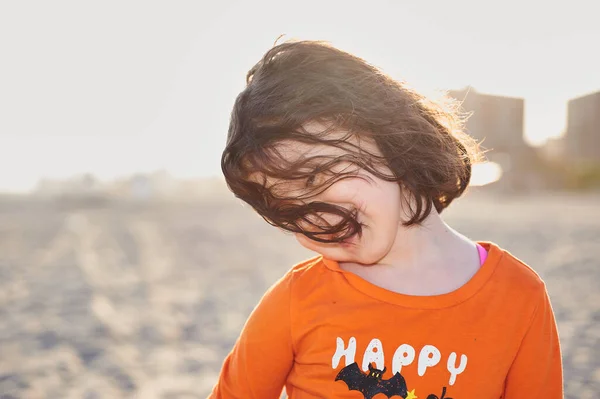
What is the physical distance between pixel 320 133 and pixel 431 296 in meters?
0.41

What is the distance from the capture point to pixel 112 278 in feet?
16.1

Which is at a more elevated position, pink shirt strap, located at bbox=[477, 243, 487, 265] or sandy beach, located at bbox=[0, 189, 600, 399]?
pink shirt strap, located at bbox=[477, 243, 487, 265]

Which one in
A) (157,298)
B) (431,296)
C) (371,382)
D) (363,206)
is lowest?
(157,298)

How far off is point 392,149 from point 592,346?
1987 millimetres

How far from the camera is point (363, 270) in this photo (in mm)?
1295

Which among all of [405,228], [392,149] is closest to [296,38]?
[392,149]

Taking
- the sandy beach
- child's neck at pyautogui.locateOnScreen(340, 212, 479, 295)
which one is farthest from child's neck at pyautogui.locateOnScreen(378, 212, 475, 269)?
the sandy beach

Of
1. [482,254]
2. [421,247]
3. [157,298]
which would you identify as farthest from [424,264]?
[157,298]

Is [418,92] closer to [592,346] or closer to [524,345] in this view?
[524,345]

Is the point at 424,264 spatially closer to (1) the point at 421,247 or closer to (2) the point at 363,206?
(1) the point at 421,247

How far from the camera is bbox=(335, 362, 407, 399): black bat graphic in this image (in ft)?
3.86

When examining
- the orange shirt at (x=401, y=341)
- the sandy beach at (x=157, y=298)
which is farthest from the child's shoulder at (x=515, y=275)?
the sandy beach at (x=157, y=298)

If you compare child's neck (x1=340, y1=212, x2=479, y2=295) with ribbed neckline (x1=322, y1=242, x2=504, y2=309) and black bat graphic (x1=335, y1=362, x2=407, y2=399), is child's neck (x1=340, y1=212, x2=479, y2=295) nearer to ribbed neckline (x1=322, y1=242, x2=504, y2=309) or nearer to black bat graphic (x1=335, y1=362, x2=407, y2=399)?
ribbed neckline (x1=322, y1=242, x2=504, y2=309)

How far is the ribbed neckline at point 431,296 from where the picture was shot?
1202mm
